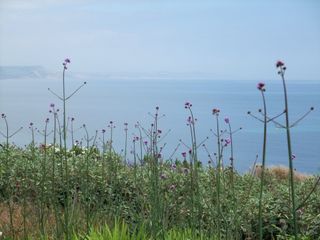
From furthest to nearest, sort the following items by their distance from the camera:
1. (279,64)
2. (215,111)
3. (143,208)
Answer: (143,208) → (215,111) → (279,64)

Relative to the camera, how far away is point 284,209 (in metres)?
5.18

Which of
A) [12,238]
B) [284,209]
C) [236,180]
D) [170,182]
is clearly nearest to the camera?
[12,238]

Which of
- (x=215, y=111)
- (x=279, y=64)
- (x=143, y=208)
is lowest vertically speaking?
(x=143, y=208)

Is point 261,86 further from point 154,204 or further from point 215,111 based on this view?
point 154,204

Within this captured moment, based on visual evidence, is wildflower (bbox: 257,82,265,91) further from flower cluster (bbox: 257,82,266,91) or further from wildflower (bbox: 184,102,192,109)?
wildflower (bbox: 184,102,192,109)

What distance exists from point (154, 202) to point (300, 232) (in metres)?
1.61

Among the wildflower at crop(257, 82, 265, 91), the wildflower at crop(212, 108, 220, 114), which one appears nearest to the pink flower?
the wildflower at crop(257, 82, 265, 91)

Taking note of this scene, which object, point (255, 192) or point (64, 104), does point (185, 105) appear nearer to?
point (64, 104)

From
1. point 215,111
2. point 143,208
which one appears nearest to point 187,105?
point 215,111

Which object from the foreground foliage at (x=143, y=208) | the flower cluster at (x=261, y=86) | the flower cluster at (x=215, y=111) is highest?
the flower cluster at (x=261, y=86)

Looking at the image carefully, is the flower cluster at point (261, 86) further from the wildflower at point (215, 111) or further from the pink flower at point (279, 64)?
the wildflower at point (215, 111)

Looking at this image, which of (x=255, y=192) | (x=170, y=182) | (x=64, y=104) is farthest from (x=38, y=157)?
(x=64, y=104)

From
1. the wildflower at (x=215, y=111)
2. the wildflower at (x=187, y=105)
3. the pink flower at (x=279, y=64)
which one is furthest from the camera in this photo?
the wildflower at (x=187, y=105)

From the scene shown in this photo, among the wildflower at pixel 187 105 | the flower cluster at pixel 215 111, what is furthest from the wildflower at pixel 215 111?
the wildflower at pixel 187 105
